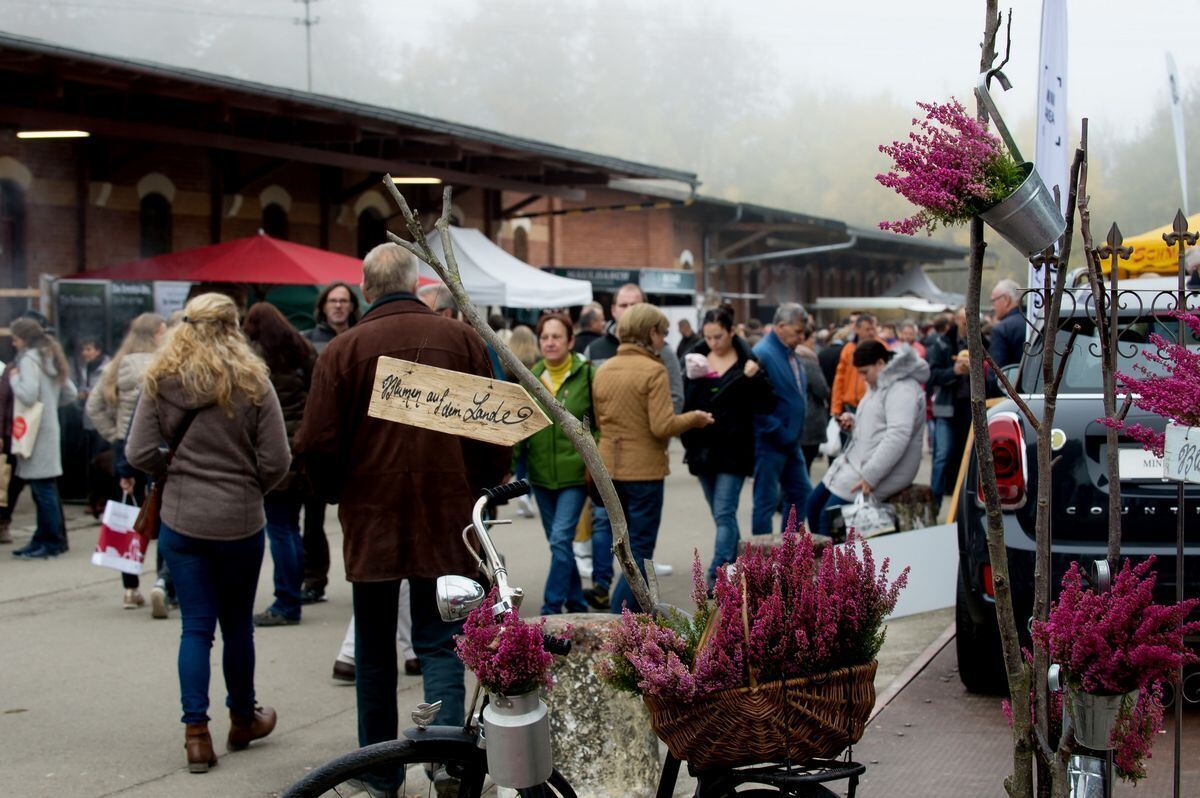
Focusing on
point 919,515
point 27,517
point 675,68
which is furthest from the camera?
point 675,68

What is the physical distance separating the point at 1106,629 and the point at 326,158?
653 inches

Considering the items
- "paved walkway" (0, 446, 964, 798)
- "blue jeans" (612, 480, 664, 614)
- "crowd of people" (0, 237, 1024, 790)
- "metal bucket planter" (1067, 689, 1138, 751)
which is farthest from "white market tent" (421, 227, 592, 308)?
"metal bucket planter" (1067, 689, 1138, 751)

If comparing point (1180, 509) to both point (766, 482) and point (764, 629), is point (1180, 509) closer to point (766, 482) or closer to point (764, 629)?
point (764, 629)

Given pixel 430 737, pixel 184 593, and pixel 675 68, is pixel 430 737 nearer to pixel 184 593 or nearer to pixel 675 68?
pixel 184 593

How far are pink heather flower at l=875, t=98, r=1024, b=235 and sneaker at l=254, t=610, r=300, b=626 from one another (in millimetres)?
5963

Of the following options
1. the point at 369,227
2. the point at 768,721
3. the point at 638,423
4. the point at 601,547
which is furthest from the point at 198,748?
the point at 369,227

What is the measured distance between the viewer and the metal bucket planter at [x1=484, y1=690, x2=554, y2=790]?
3.14 m

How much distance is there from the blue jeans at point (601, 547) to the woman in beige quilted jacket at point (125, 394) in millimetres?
2873

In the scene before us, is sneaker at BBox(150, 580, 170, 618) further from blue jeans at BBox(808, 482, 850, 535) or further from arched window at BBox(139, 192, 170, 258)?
arched window at BBox(139, 192, 170, 258)

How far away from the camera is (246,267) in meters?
15.1

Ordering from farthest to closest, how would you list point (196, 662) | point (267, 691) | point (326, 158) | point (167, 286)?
point (326, 158) → point (167, 286) → point (267, 691) → point (196, 662)

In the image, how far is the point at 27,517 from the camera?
1310cm

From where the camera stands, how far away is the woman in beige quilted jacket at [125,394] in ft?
29.5

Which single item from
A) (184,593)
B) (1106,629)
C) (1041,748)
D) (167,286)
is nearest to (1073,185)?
(1106,629)
